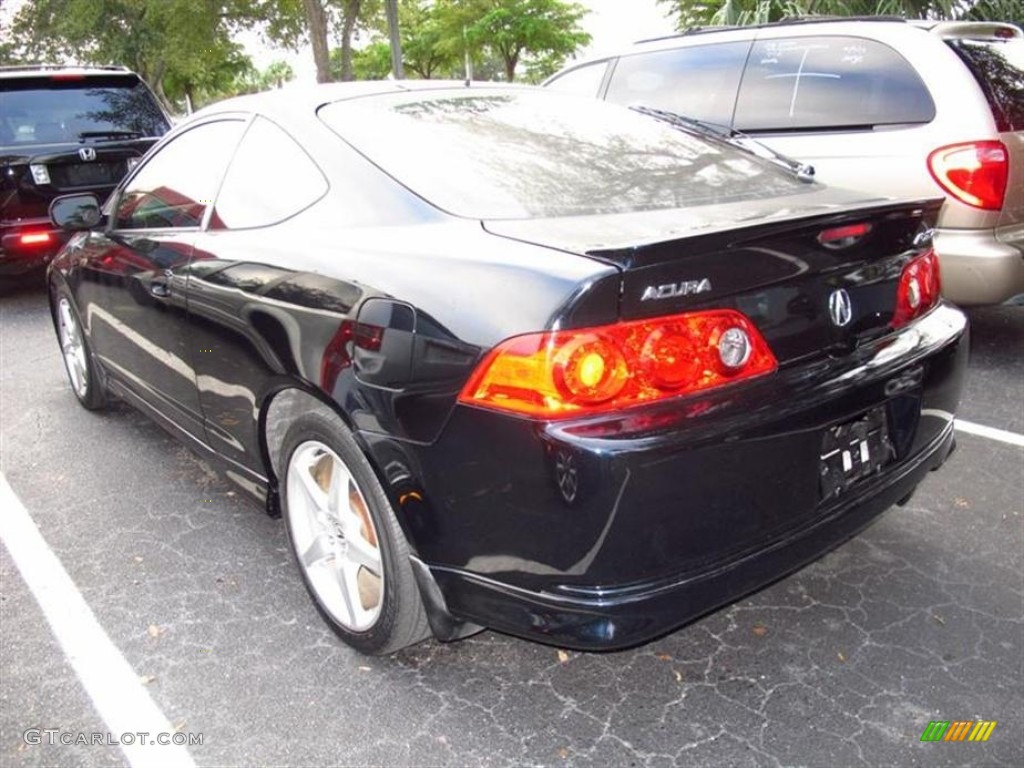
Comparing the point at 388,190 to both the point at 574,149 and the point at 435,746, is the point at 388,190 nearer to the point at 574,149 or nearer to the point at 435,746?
the point at 574,149

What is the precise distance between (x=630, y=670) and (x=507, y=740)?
0.45m

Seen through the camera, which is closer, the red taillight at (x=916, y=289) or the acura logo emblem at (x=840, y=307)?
the acura logo emblem at (x=840, y=307)

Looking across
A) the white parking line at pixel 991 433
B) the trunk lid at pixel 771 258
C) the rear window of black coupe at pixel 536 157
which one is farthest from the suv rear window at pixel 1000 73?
the trunk lid at pixel 771 258

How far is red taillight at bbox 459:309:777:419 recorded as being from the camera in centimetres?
181

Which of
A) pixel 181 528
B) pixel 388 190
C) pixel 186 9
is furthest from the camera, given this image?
pixel 186 9

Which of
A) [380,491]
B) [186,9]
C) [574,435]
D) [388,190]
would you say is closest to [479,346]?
[574,435]

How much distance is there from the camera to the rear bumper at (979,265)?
4.25 m

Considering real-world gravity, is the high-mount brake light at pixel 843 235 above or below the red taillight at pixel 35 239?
above

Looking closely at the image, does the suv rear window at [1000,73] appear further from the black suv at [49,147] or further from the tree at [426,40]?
the tree at [426,40]

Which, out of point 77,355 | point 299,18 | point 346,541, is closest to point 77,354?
point 77,355

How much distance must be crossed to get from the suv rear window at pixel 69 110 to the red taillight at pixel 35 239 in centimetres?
74

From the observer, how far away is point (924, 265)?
256cm

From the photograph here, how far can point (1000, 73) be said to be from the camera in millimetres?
4473

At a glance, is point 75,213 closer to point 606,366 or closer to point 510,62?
point 606,366
